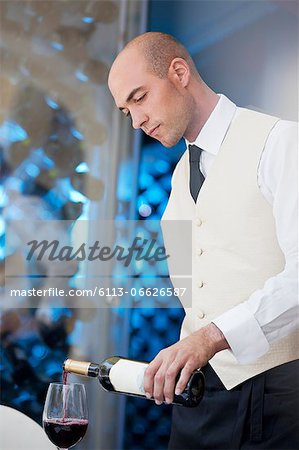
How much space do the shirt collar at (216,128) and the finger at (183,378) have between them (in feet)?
2.35

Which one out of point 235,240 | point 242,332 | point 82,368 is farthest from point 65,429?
point 235,240

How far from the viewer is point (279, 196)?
6.08 ft

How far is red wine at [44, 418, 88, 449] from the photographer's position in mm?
1562

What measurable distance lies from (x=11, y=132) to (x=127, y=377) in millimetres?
2195

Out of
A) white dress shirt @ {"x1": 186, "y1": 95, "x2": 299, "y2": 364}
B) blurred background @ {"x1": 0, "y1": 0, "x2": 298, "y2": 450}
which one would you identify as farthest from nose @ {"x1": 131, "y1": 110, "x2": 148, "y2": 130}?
blurred background @ {"x1": 0, "y1": 0, "x2": 298, "y2": 450}

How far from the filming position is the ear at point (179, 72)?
2.13 metres

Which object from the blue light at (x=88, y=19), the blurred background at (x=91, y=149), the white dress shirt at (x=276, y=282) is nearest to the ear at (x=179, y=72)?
the white dress shirt at (x=276, y=282)

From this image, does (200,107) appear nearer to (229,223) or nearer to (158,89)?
(158,89)

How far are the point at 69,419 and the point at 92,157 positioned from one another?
2284 millimetres

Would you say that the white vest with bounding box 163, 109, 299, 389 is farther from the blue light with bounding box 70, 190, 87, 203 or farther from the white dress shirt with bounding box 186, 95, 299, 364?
the blue light with bounding box 70, 190, 87, 203

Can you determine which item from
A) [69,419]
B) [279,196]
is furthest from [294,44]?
[69,419]

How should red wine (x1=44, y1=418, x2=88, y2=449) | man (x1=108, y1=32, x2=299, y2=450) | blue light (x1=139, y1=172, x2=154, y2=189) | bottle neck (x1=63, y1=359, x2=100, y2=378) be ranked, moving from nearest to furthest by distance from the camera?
red wine (x1=44, y1=418, x2=88, y2=449), bottle neck (x1=63, y1=359, x2=100, y2=378), man (x1=108, y1=32, x2=299, y2=450), blue light (x1=139, y1=172, x2=154, y2=189)

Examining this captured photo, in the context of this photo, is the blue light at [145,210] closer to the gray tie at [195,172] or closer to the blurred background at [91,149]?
the blurred background at [91,149]

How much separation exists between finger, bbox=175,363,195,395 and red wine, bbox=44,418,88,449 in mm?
205
